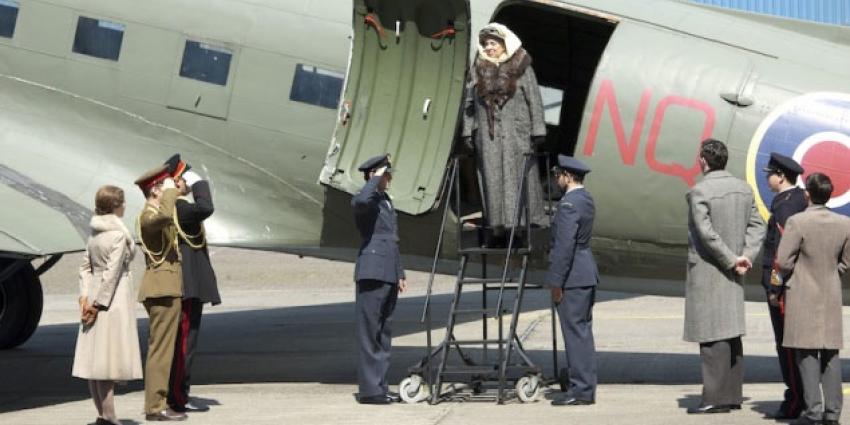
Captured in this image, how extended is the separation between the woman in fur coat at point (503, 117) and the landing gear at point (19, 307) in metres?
8.23

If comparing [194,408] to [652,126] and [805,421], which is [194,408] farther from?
[805,421]

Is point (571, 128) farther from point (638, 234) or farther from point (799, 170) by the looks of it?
point (799, 170)

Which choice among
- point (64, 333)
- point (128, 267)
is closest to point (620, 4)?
point (128, 267)

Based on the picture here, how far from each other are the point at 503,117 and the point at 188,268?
2.89 metres

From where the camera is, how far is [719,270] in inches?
416

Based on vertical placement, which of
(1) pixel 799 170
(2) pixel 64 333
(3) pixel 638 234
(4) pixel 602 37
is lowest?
(2) pixel 64 333

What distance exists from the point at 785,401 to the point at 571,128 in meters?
4.59

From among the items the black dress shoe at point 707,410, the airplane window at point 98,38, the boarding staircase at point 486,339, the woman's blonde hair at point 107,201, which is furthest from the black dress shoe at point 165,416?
the black dress shoe at point 707,410

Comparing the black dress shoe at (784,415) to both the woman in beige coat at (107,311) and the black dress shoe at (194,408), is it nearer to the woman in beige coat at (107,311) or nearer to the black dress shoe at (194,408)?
the black dress shoe at (194,408)

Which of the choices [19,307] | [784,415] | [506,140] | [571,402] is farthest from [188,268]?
[19,307]

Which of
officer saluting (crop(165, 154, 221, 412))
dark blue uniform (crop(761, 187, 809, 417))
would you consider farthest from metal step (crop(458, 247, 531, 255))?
officer saluting (crop(165, 154, 221, 412))

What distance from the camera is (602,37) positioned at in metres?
14.2

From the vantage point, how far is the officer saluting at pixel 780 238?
10.3m

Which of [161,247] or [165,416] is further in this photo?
[165,416]
